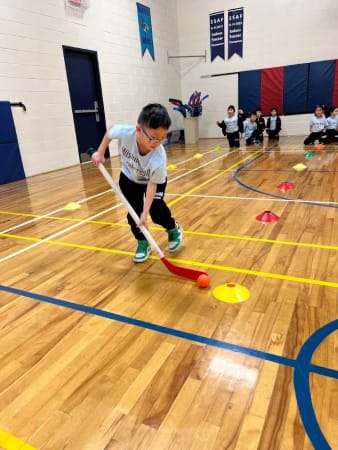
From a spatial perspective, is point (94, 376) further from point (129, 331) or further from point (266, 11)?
point (266, 11)

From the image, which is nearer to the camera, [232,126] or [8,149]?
[8,149]

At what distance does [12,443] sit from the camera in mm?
1078

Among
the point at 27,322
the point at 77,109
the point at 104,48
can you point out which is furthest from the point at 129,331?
the point at 104,48

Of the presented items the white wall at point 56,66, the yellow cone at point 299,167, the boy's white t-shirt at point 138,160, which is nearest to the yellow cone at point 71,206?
the boy's white t-shirt at point 138,160

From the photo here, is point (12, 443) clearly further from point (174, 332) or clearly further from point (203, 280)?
point (203, 280)

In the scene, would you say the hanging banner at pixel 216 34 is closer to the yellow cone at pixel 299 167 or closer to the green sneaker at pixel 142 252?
the yellow cone at pixel 299 167

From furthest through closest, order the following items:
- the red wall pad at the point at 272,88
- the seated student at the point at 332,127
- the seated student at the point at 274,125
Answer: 1. the red wall pad at the point at 272,88
2. the seated student at the point at 274,125
3. the seated student at the point at 332,127

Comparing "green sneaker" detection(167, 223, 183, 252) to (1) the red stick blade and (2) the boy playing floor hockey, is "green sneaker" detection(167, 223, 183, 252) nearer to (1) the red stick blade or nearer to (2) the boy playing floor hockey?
(2) the boy playing floor hockey

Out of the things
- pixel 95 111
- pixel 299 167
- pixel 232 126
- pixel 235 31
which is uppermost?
pixel 235 31

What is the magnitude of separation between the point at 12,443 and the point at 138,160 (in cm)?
143

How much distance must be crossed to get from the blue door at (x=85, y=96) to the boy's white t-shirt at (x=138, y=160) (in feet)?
18.2

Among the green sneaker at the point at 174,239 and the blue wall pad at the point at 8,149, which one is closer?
the green sneaker at the point at 174,239

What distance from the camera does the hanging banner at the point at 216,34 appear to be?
10.1m

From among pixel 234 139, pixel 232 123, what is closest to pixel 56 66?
pixel 232 123
